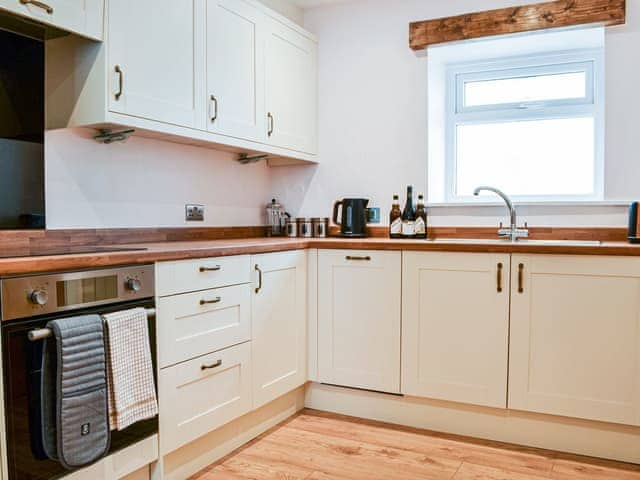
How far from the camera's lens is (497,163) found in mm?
3297

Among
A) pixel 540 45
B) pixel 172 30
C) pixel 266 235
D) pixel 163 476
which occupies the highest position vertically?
pixel 540 45

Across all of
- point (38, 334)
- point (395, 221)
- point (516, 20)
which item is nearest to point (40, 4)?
point (38, 334)

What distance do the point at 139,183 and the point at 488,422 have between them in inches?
76.8

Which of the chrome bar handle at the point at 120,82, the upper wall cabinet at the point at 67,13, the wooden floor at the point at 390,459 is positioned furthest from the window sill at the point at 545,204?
the upper wall cabinet at the point at 67,13

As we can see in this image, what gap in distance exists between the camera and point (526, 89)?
3.21m

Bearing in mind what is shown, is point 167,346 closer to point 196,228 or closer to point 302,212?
point 196,228

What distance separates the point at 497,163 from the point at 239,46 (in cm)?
163

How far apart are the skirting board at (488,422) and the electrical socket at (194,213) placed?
1.08 meters

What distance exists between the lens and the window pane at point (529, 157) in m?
3.09

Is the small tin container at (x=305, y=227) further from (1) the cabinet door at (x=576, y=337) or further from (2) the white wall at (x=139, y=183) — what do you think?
(1) the cabinet door at (x=576, y=337)

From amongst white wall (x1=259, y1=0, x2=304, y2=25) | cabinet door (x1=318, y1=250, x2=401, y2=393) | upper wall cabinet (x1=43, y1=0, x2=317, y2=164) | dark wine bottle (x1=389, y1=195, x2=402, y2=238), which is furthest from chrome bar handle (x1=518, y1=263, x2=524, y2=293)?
white wall (x1=259, y1=0, x2=304, y2=25)

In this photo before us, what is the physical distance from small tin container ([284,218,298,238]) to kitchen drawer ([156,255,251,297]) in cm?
101

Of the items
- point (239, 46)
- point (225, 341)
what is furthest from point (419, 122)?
point (225, 341)

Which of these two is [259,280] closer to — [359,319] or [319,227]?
[359,319]
